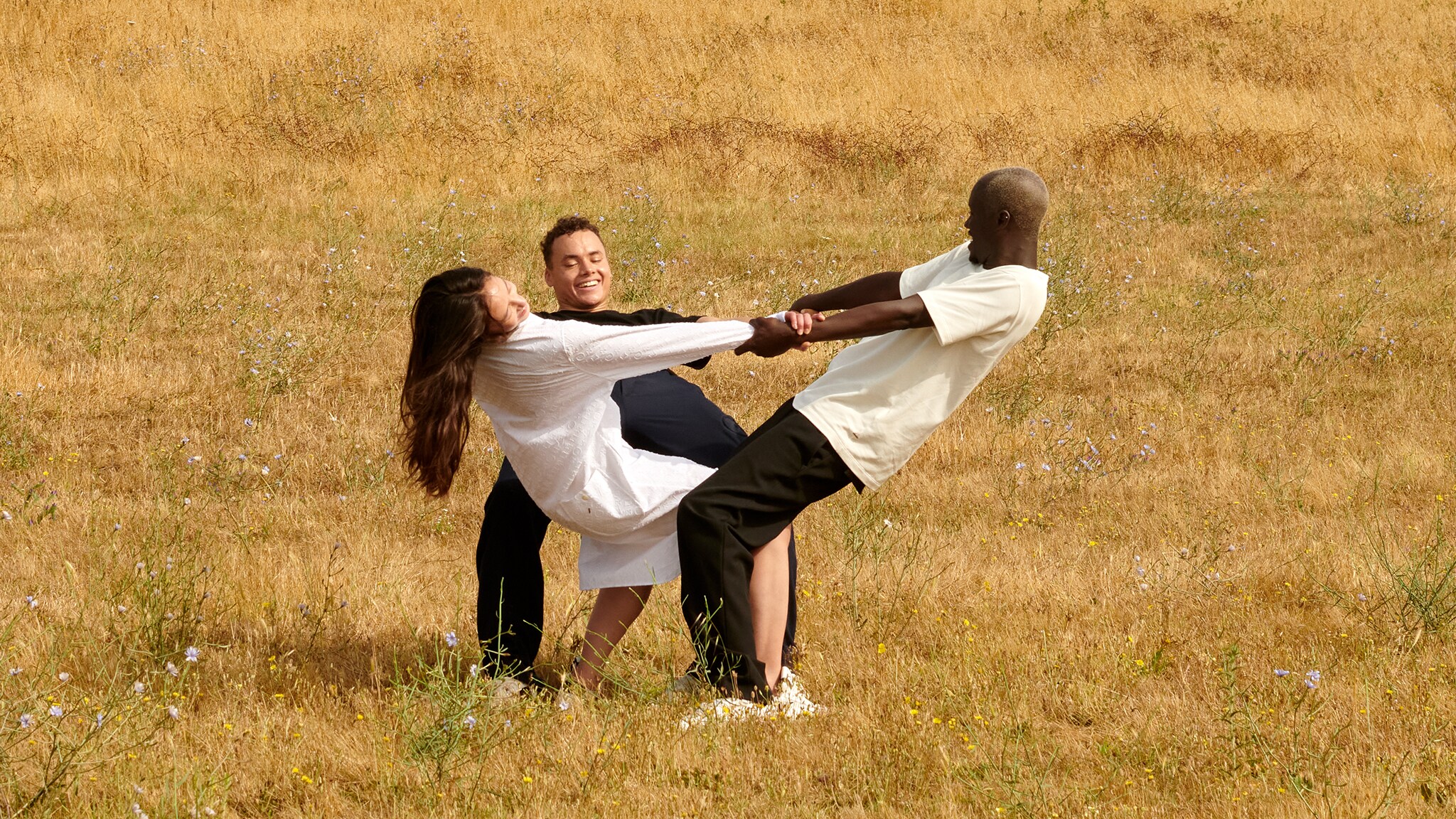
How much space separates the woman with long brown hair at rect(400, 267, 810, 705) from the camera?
397 cm

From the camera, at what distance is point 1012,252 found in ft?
13.5

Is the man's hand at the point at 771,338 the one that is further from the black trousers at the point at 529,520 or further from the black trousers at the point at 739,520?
the black trousers at the point at 529,520

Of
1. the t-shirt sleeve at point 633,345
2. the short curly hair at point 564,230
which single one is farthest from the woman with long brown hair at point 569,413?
the short curly hair at point 564,230

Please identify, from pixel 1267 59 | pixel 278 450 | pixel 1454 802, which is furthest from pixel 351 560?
pixel 1267 59

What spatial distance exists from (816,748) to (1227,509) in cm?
340

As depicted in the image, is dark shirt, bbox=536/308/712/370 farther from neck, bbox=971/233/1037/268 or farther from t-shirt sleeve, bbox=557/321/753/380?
neck, bbox=971/233/1037/268

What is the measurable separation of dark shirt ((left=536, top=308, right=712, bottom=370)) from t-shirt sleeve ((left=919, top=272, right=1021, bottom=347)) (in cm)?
80

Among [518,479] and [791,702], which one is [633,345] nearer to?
[518,479]

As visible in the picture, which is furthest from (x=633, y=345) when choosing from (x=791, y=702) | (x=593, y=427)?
(x=791, y=702)

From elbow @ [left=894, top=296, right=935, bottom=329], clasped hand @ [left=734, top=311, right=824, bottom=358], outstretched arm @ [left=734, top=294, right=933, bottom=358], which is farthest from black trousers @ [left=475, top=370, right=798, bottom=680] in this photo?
elbow @ [left=894, top=296, right=935, bottom=329]

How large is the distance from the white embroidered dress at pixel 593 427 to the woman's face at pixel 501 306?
0.04 m

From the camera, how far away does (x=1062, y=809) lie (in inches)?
149

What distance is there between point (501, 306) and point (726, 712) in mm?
1390

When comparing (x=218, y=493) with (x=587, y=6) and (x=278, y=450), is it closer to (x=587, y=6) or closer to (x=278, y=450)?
(x=278, y=450)
